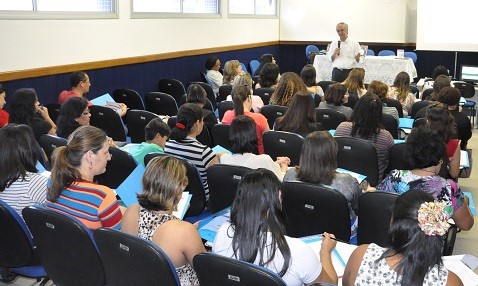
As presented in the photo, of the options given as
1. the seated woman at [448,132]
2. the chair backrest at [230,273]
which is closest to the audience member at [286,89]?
the seated woman at [448,132]

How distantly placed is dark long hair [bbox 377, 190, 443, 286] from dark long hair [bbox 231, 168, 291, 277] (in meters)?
0.43

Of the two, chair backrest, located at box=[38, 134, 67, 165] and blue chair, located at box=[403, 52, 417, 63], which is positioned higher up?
blue chair, located at box=[403, 52, 417, 63]

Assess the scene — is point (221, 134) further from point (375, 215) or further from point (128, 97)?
point (128, 97)

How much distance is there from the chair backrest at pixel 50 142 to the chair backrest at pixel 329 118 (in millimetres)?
2578

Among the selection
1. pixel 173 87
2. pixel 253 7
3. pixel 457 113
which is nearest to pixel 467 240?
pixel 457 113

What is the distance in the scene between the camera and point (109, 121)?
6086mm

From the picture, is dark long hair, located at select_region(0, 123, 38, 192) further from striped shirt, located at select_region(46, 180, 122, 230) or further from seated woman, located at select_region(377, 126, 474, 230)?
seated woman, located at select_region(377, 126, 474, 230)

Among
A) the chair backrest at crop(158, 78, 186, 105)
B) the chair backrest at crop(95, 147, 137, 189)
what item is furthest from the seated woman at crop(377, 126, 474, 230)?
the chair backrest at crop(158, 78, 186, 105)

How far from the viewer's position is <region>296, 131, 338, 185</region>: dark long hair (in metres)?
3.42

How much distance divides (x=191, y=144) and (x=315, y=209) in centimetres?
125

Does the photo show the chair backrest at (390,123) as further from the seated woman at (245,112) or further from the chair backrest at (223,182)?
the chair backrest at (223,182)

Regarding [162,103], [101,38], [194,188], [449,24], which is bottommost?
[194,188]

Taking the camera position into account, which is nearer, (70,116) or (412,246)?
(412,246)

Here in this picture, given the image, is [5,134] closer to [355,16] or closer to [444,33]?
[444,33]
